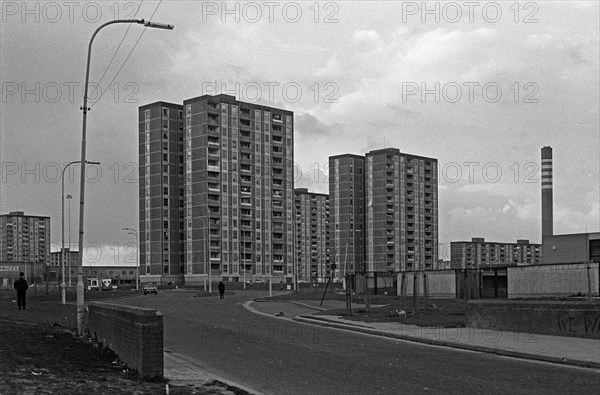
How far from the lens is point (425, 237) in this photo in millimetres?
179500

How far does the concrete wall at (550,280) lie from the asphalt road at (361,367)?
95.6 feet

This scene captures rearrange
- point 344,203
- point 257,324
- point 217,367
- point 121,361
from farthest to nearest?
point 344,203 < point 257,324 < point 217,367 < point 121,361

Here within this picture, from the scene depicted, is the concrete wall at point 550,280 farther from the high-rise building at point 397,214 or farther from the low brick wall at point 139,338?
the high-rise building at point 397,214

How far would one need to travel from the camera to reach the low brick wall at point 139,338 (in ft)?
41.9

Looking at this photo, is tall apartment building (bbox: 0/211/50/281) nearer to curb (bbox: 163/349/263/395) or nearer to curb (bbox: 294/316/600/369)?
curb (bbox: 294/316/600/369)

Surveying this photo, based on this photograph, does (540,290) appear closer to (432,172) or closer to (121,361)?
(121,361)

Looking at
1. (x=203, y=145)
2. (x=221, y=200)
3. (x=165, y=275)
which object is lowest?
(x=165, y=275)

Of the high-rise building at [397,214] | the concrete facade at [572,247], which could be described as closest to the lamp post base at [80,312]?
the concrete facade at [572,247]

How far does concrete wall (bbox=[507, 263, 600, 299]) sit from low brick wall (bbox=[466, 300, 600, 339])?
931 inches

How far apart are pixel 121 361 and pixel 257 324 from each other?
50.5 ft

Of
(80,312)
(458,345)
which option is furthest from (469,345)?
(80,312)

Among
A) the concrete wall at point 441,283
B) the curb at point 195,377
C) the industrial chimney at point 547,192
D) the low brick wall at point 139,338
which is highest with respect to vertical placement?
the industrial chimney at point 547,192

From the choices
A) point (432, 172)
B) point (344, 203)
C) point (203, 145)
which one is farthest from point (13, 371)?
point (432, 172)

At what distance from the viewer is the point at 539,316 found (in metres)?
23.8
